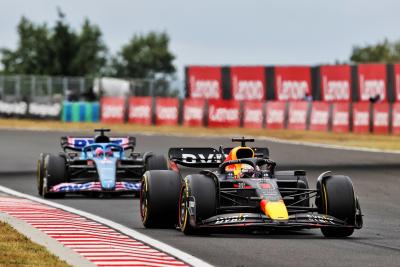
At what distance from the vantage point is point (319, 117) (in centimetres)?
4556

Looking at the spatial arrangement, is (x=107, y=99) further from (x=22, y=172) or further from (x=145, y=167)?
(x=145, y=167)

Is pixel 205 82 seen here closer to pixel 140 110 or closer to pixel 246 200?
pixel 140 110

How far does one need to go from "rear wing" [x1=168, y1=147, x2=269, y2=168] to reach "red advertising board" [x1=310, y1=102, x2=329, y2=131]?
96.6ft

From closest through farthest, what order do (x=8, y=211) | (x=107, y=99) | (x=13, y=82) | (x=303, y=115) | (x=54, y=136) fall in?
1. (x=8, y=211)
2. (x=54, y=136)
3. (x=303, y=115)
4. (x=107, y=99)
5. (x=13, y=82)

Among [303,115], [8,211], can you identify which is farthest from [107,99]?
[8,211]

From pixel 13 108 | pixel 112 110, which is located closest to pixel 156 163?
pixel 112 110

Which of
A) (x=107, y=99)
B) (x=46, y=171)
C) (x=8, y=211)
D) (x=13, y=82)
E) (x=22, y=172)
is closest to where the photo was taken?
(x=8, y=211)

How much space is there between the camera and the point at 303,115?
4634 cm

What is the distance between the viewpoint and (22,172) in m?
27.3

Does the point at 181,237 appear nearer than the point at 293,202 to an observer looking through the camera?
Yes

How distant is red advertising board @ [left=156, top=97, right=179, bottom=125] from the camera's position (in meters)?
51.3

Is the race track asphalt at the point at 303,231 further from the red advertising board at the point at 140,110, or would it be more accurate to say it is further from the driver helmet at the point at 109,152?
the red advertising board at the point at 140,110

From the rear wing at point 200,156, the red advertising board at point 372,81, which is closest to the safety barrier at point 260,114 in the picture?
the red advertising board at point 372,81

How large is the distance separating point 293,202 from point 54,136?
97.6 feet
